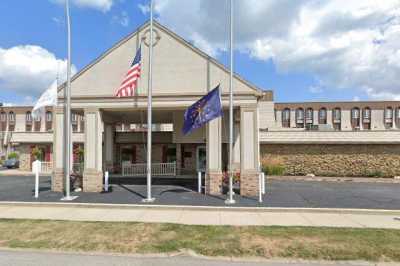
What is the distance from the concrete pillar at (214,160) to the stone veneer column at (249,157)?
1.01 meters

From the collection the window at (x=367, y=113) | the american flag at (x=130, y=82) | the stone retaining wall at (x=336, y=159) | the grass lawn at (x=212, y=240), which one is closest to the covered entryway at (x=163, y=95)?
the american flag at (x=130, y=82)

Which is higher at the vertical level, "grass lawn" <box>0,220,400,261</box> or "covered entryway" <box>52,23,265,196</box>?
"covered entryway" <box>52,23,265,196</box>

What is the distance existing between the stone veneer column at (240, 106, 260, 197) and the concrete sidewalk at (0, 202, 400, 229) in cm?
267

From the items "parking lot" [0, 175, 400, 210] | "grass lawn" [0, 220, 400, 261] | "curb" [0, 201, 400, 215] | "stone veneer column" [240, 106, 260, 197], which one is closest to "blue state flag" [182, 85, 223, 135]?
"stone veneer column" [240, 106, 260, 197]

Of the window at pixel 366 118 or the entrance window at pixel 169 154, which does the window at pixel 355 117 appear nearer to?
the window at pixel 366 118

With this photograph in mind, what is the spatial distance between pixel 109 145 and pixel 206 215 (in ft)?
51.4

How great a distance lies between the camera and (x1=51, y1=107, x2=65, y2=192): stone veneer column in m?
14.4

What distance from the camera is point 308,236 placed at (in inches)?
293

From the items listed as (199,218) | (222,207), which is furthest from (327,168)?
(199,218)

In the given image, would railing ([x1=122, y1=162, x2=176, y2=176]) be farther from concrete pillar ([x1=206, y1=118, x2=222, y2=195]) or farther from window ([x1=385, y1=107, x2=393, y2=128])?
window ([x1=385, y1=107, x2=393, y2=128])

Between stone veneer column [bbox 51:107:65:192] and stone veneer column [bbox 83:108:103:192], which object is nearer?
stone veneer column [bbox 83:108:103:192]

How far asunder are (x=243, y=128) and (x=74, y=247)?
8.82m

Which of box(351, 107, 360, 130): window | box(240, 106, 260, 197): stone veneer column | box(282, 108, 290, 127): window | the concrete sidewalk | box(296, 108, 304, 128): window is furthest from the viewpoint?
box(282, 108, 290, 127): window

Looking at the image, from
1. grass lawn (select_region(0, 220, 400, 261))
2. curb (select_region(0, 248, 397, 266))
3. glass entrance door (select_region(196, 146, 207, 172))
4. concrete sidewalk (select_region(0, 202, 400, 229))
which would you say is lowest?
concrete sidewalk (select_region(0, 202, 400, 229))
